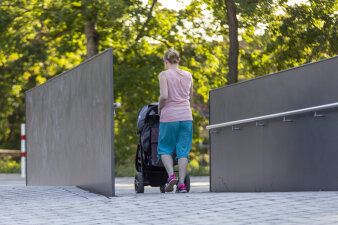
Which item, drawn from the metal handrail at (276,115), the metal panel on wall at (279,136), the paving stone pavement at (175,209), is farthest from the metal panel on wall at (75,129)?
the metal panel on wall at (279,136)

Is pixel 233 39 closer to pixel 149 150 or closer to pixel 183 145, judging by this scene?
pixel 149 150

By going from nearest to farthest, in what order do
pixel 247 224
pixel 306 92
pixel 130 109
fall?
pixel 247 224
pixel 306 92
pixel 130 109

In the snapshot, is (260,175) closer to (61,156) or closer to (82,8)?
(61,156)

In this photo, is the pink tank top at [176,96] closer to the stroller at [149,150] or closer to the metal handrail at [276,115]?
the stroller at [149,150]

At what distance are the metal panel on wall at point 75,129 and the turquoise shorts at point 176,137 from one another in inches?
33.6

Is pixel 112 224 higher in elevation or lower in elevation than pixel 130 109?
lower

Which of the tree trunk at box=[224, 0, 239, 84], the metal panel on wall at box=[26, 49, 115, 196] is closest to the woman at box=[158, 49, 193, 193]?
the metal panel on wall at box=[26, 49, 115, 196]

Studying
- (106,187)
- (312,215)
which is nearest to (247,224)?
(312,215)

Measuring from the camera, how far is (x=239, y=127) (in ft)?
34.4

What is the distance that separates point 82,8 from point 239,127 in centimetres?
1223

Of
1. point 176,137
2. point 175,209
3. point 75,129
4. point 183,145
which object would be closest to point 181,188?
point 183,145

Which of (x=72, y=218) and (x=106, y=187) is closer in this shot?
(x=72, y=218)

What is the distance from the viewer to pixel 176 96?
8.45 meters

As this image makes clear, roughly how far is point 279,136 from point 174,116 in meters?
1.61
